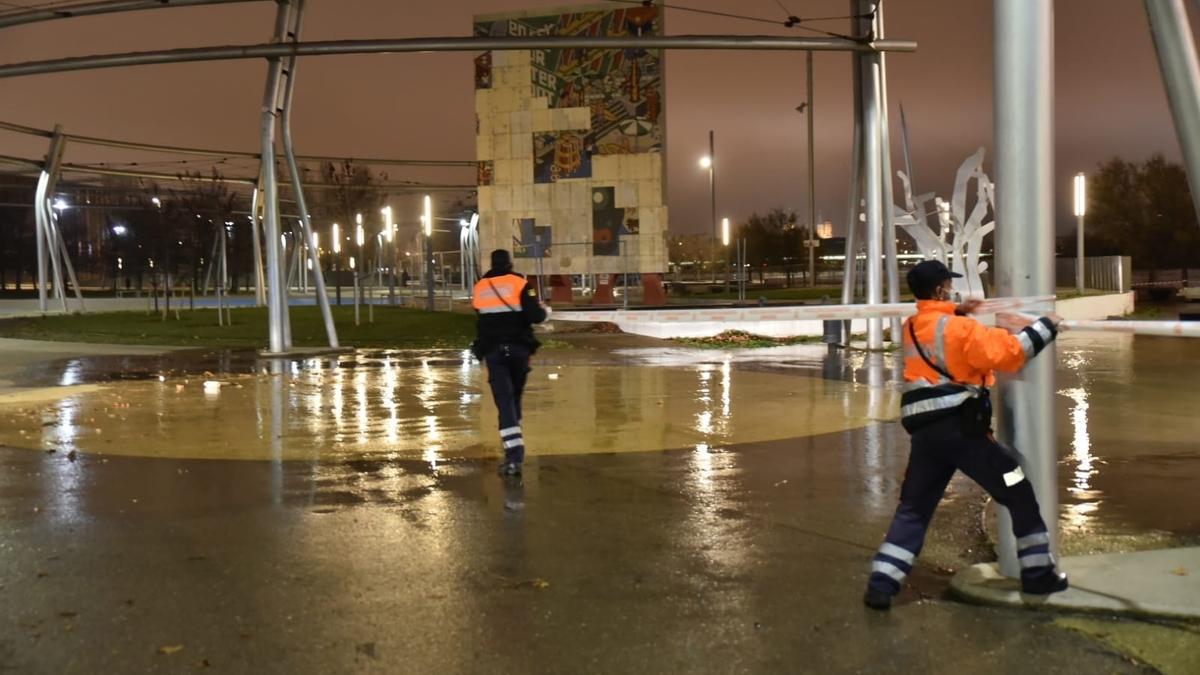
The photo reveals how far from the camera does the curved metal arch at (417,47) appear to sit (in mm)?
15078

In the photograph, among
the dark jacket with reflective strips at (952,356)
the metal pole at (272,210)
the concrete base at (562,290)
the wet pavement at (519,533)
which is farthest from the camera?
the concrete base at (562,290)

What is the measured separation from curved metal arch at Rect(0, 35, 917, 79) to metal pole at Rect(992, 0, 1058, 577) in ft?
30.7

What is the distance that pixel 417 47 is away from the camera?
15602mm

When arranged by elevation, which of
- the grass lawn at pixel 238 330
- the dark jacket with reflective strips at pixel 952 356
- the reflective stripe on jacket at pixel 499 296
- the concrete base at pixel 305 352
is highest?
the reflective stripe on jacket at pixel 499 296

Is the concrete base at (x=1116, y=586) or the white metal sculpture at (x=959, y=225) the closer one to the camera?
the concrete base at (x=1116, y=586)

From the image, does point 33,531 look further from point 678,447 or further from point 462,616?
point 678,447

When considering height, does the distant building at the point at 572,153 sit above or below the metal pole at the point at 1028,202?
above

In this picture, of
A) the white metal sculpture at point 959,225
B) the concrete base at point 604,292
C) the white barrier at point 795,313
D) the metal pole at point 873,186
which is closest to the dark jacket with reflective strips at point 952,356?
the white barrier at point 795,313

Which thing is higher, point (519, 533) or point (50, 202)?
point (50, 202)

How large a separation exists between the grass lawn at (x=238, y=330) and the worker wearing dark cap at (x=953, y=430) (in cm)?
1876

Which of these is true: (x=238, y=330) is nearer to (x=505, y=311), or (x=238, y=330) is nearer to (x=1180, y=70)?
(x=505, y=311)

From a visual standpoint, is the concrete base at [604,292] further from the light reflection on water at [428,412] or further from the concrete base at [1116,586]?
the concrete base at [1116,586]

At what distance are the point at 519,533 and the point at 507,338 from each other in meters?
2.35

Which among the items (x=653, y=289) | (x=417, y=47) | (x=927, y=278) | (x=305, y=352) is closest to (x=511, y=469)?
(x=927, y=278)
